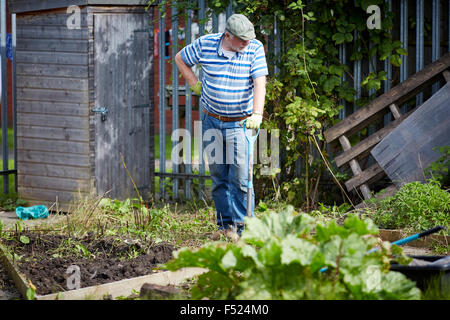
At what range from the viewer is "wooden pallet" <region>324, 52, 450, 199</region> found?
6450 mm

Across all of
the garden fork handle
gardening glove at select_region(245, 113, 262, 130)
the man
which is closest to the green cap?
the man

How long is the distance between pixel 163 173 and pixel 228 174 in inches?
78.2

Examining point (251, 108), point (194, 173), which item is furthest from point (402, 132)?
point (194, 173)

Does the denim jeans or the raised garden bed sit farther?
the denim jeans

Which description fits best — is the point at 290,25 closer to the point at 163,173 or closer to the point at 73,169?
the point at 163,173

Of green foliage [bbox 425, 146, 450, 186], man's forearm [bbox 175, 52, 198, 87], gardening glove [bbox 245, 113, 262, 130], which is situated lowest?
green foliage [bbox 425, 146, 450, 186]

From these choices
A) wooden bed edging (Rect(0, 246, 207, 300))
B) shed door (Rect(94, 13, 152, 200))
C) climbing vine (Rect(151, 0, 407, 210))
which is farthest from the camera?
shed door (Rect(94, 13, 152, 200))

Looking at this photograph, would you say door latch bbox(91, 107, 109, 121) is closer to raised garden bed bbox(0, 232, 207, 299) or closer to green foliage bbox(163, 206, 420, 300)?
raised garden bed bbox(0, 232, 207, 299)

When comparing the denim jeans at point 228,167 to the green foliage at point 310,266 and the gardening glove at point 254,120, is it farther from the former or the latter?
the green foliage at point 310,266

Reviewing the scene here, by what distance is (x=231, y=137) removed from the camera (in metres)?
5.61

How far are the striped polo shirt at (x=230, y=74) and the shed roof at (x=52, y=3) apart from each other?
172 centimetres

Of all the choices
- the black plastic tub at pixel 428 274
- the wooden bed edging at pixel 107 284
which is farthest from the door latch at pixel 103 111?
the black plastic tub at pixel 428 274

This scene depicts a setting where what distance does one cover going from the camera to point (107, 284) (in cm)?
404
